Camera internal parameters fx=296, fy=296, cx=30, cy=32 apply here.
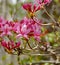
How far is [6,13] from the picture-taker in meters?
7.95

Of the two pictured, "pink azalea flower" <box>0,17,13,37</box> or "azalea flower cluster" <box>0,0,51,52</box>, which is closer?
"azalea flower cluster" <box>0,0,51,52</box>

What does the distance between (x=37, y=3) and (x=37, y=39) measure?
0.92 ft

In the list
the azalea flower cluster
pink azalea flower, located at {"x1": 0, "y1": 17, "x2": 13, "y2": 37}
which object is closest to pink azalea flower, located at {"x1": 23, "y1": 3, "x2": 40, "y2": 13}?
the azalea flower cluster

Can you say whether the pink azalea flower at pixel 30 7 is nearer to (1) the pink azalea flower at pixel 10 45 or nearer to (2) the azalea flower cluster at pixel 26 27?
(2) the azalea flower cluster at pixel 26 27

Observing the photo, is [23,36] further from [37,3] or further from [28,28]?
→ [37,3]

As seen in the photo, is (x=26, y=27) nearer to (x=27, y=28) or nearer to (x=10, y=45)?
(x=27, y=28)

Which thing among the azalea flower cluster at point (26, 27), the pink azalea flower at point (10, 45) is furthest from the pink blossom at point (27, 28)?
the pink azalea flower at point (10, 45)

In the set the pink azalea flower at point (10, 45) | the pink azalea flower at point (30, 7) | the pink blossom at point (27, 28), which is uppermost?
the pink azalea flower at point (30, 7)

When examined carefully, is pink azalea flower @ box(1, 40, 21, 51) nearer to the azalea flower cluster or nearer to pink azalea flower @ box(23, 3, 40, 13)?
the azalea flower cluster

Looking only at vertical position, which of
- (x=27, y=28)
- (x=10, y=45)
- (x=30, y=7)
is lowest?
(x=10, y=45)

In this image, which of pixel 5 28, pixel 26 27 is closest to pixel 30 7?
pixel 26 27

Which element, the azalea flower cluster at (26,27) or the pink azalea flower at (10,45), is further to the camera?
the pink azalea flower at (10,45)

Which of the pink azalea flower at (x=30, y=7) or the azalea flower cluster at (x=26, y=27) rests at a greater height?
the pink azalea flower at (x=30, y=7)

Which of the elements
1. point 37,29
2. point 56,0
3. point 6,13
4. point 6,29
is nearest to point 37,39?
point 37,29
